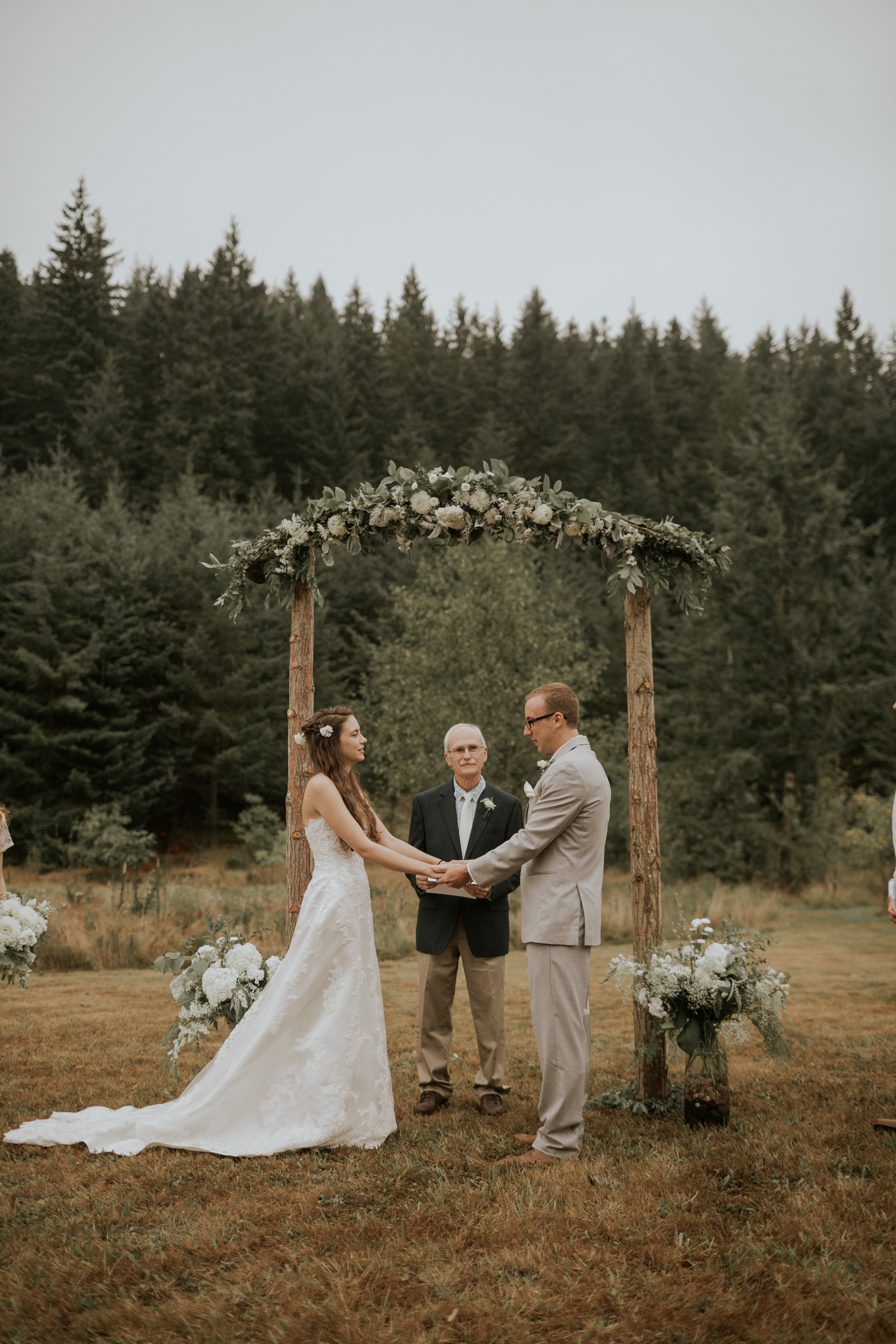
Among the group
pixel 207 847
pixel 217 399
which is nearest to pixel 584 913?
pixel 207 847

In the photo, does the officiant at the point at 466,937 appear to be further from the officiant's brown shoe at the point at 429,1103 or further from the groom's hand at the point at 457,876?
the groom's hand at the point at 457,876

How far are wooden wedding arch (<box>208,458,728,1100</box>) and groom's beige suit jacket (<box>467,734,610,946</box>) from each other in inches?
30.4

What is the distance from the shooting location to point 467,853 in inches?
223

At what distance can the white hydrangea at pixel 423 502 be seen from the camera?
535 centimetres

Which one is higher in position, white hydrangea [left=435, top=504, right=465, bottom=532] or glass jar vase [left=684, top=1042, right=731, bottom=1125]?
white hydrangea [left=435, top=504, right=465, bottom=532]

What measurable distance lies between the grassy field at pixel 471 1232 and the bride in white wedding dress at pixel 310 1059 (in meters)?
0.14

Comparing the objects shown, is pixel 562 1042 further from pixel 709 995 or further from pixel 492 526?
pixel 492 526

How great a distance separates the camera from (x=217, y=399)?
30.7 meters

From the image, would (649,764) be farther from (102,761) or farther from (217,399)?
(217,399)

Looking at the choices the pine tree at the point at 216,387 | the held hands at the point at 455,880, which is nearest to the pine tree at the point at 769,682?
the held hands at the point at 455,880

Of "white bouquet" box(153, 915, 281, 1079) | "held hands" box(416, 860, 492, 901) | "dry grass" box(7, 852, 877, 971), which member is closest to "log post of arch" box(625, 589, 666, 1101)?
"held hands" box(416, 860, 492, 901)

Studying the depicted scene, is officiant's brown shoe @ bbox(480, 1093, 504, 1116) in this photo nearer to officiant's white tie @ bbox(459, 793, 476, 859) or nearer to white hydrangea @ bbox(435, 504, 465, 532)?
officiant's white tie @ bbox(459, 793, 476, 859)

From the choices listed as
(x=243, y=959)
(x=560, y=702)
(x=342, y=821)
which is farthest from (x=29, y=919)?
(x=560, y=702)

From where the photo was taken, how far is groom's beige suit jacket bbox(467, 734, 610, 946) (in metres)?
4.43
